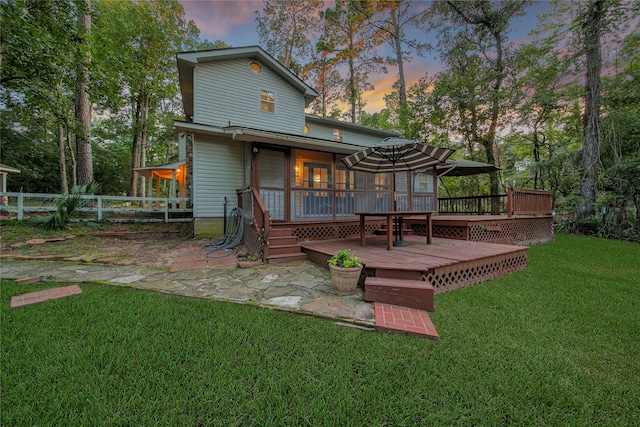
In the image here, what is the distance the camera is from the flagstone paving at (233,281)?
9.29 ft

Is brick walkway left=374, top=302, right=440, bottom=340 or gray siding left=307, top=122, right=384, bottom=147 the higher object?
Answer: gray siding left=307, top=122, right=384, bottom=147

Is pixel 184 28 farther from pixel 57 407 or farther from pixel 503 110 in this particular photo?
pixel 57 407

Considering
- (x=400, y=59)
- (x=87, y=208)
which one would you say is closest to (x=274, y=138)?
(x=87, y=208)

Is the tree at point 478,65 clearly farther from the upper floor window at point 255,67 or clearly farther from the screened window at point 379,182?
the upper floor window at point 255,67

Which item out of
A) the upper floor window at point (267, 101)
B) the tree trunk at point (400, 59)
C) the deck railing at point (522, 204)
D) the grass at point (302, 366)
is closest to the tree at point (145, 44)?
the upper floor window at point (267, 101)

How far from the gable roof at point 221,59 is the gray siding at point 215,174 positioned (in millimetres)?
2698

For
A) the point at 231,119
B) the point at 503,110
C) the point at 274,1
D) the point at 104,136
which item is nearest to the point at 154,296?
the point at 231,119

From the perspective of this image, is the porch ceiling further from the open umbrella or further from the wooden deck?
the wooden deck

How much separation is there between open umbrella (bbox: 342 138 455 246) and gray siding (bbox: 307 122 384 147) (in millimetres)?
6260

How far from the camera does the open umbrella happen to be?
515cm

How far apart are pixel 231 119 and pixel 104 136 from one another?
16941mm

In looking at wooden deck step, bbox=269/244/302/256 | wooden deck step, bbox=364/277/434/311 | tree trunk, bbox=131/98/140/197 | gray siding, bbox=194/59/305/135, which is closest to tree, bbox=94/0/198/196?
tree trunk, bbox=131/98/140/197

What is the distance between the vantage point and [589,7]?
28.6 feet

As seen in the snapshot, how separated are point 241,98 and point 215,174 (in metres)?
3.15
